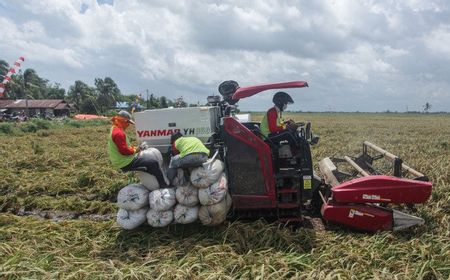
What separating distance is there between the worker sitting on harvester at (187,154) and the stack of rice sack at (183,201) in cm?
11

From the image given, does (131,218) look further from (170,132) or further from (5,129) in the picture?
(5,129)

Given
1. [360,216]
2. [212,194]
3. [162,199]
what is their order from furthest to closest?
1. [360,216]
2. [162,199]
3. [212,194]

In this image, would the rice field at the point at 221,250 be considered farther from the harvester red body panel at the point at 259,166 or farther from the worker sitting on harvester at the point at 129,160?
the worker sitting on harvester at the point at 129,160

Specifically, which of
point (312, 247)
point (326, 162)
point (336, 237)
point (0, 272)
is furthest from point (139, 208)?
point (326, 162)

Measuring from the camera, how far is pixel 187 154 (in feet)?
17.7

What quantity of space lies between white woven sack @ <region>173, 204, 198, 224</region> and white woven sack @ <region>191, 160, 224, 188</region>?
401 millimetres

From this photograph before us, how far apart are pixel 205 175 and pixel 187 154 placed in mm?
408

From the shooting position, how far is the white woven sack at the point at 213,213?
5.41m

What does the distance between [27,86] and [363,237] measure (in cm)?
9250

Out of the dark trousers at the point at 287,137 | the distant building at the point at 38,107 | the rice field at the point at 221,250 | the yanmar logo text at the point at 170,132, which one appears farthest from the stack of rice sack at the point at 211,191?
the distant building at the point at 38,107

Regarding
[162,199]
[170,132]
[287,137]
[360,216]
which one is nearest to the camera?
[162,199]

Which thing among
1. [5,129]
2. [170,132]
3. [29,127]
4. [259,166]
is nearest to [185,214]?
[259,166]

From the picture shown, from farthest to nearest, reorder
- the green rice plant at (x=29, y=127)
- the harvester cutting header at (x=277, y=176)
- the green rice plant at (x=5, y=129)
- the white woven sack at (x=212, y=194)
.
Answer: the green rice plant at (x=29, y=127)
the green rice plant at (x=5, y=129)
the harvester cutting header at (x=277, y=176)
the white woven sack at (x=212, y=194)

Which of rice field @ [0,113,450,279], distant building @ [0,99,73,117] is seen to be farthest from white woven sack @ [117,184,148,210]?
distant building @ [0,99,73,117]
